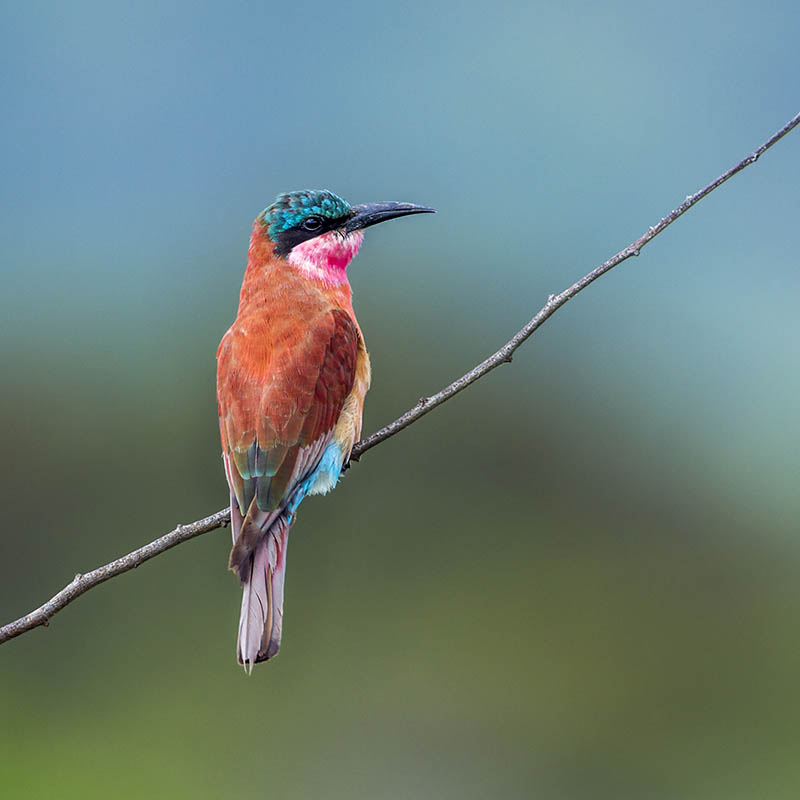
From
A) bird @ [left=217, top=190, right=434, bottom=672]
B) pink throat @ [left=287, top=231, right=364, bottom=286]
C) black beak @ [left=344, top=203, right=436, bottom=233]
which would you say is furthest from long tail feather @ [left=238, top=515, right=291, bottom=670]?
black beak @ [left=344, top=203, right=436, bottom=233]

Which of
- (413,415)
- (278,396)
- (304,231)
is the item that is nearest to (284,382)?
(278,396)

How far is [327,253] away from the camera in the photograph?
8.41 feet

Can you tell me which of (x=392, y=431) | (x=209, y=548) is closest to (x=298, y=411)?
(x=392, y=431)

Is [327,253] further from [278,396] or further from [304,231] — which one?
[278,396]

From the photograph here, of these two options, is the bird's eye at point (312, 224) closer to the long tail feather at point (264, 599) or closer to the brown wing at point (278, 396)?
the brown wing at point (278, 396)

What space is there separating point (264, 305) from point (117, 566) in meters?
0.90

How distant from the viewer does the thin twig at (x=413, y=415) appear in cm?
158

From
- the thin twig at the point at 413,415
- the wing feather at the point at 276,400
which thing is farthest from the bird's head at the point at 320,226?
the thin twig at the point at 413,415

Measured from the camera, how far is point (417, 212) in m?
2.40

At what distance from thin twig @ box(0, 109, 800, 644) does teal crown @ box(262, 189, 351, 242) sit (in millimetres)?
782

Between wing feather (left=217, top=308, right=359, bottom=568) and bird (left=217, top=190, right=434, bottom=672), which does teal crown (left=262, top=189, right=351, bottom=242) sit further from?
wing feather (left=217, top=308, right=359, bottom=568)

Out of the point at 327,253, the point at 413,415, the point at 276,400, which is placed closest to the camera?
the point at 413,415

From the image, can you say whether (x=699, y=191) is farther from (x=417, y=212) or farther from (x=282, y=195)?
(x=282, y=195)

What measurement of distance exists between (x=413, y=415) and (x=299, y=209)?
955mm
